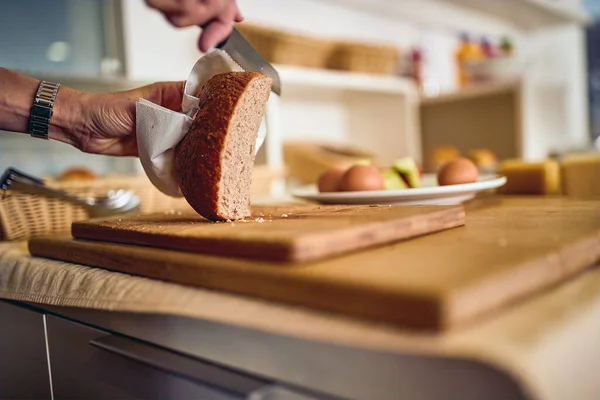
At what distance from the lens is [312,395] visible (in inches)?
15.8

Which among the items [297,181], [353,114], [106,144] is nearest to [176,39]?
[297,181]

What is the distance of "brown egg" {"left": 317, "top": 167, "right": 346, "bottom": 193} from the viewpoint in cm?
93

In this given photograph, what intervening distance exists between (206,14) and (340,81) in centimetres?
147

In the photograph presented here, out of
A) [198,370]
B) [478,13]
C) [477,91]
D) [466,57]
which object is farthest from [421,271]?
[478,13]

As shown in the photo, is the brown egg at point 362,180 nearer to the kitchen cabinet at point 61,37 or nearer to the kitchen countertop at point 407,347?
the kitchen countertop at point 407,347

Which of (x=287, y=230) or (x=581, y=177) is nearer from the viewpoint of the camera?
(x=287, y=230)

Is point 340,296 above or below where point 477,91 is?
below

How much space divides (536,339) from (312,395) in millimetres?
171

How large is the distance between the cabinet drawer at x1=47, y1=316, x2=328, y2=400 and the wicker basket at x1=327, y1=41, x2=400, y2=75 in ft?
5.83

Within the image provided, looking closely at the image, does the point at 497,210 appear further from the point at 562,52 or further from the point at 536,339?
the point at 562,52

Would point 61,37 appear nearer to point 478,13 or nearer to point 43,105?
point 43,105

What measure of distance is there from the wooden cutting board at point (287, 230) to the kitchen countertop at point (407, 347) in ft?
0.15

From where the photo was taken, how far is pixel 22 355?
0.73 meters

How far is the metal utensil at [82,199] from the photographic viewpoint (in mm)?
807
